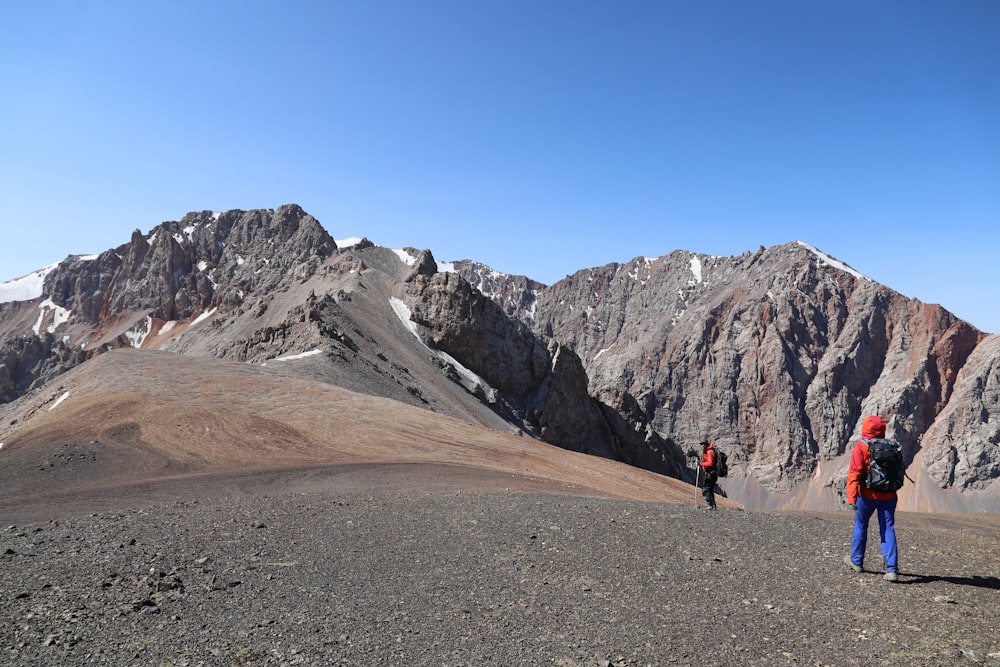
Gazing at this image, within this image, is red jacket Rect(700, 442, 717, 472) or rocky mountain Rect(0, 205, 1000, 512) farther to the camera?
rocky mountain Rect(0, 205, 1000, 512)

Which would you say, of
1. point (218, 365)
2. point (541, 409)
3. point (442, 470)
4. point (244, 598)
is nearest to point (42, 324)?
point (541, 409)

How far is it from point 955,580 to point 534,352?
68.7 m

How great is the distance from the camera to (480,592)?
7516 mm

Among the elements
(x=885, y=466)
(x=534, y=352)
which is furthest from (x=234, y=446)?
(x=534, y=352)

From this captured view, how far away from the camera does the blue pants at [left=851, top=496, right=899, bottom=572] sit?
7.91m

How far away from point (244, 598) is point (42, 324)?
523ft

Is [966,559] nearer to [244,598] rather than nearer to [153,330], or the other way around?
Result: [244,598]

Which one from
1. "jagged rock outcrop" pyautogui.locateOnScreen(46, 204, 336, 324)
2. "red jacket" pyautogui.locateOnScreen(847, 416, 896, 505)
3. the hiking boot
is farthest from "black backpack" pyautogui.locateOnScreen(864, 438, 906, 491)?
"jagged rock outcrop" pyautogui.locateOnScreen(46, 204, 336, 324)

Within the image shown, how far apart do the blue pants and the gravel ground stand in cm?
26

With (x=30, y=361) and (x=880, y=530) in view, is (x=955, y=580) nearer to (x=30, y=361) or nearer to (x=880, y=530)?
(x=880, y=530)

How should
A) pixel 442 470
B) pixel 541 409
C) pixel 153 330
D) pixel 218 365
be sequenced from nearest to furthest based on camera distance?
pixel 442 470, pixel 218 365, pixel 541 409, pixel 153 330

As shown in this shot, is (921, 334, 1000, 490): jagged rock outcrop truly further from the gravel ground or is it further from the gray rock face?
the gravel ground

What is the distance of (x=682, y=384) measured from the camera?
19400 cm

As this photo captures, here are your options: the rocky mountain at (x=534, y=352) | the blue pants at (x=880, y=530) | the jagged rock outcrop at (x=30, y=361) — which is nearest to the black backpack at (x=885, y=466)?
the blue pants at (x=880, y=530)
